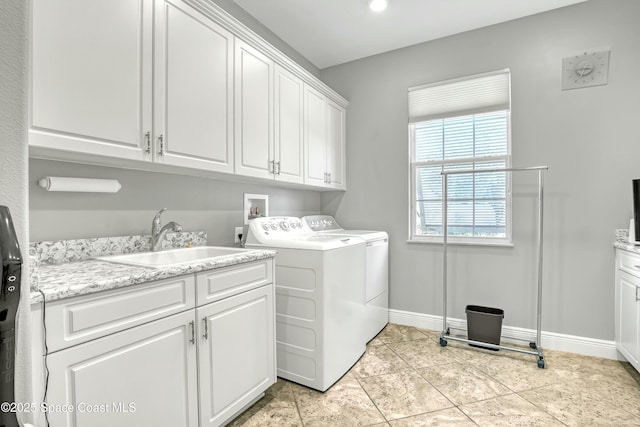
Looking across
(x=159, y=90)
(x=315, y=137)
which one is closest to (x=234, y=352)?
(x=159, y=90)

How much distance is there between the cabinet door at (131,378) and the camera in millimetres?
1011

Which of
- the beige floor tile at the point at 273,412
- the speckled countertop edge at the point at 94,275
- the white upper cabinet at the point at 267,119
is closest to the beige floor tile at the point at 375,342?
the beige floor tile at the point at 273,412

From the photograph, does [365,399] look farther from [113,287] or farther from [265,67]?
[265,67]

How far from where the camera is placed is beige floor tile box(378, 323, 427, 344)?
286 cm

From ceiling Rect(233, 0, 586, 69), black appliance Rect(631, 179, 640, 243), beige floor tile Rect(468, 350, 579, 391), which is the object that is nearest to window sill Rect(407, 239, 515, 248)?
black appliance Rect(631, 179, 640, 243)

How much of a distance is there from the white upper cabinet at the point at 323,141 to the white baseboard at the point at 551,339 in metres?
1.59

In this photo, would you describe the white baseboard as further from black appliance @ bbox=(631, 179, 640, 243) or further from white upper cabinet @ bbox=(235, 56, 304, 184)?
white upper cabinet @ bbox=(235, 56, 304, 184)

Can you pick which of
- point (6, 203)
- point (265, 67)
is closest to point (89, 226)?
point (6, 203)

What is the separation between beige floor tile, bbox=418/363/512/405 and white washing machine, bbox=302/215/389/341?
61 cm

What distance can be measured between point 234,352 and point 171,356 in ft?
1.21

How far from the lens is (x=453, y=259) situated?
3.00 metres

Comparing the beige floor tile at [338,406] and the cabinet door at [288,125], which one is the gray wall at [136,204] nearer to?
the cabinet door at [288,125]

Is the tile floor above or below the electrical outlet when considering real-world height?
below

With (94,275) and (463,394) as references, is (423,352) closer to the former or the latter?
(463,394)
